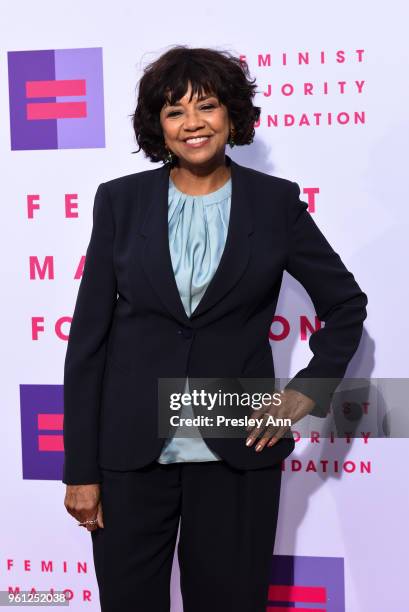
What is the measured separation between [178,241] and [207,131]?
0.64 ft

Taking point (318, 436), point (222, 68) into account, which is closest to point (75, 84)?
point (222, 68)

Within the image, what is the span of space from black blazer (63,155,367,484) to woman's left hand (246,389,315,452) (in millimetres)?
23

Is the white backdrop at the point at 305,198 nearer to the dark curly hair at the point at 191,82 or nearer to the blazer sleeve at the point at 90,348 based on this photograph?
the dark curly hair at the point at 191,82

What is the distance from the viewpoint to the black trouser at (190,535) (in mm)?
1400

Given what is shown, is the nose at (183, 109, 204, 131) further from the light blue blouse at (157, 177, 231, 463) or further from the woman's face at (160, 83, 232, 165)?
the light blue blouse at (157, 177, 231, 463)

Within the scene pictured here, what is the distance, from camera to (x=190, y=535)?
1442 millimetres

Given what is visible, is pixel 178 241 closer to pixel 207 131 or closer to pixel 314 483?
pixel 207 131

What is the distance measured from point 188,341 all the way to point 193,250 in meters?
0.16

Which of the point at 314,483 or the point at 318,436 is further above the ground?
the point at 318,436

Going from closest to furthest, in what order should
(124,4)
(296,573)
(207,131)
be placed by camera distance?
(207,131) < (124,4) < (296,573)

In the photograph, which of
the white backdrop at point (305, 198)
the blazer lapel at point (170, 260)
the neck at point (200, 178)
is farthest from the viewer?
the white backdrop at point (305, 198)

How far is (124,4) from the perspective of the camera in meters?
1.89

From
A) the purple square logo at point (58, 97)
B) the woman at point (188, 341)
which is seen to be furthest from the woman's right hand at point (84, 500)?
the purple square logo at point (58, 97)

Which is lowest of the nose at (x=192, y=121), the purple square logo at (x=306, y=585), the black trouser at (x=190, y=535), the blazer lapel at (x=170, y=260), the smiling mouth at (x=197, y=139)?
the purple square logo at (x=306, y=585)
